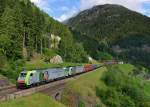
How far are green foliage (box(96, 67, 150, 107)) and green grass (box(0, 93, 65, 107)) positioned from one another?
91.3ft

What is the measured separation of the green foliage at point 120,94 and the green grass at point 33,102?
27.8m

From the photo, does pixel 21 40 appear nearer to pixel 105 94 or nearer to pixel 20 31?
pixel 20 31

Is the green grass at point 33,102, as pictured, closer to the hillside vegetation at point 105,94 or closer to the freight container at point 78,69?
the hillside vegetation at point 105,94

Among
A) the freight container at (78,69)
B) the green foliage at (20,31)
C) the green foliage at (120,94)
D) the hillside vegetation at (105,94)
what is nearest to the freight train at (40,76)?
the hillside vegetation at (105,94)

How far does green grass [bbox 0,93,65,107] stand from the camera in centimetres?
4459

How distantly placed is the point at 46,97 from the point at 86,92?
2069 centimetres

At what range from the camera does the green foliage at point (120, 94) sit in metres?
81.1

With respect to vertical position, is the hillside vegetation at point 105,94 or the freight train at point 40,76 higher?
the freight train at point 40,76

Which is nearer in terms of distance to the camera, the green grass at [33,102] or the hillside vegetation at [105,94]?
the green grass at [33,102]

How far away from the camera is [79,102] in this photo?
63.5 m

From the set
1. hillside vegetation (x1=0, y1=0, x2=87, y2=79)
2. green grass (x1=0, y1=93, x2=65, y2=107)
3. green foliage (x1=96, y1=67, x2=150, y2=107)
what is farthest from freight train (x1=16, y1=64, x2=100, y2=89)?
green grass (x1=0, y1=93, x2=65, y2=107)

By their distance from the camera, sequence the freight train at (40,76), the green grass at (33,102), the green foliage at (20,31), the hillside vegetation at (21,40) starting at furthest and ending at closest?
the green foliage at (20,31), the hillside vegetation at (21,40), the freight train at (40,76), the green grass at (33,102)

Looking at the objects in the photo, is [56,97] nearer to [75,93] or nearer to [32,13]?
[75,93]

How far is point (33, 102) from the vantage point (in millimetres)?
47969
